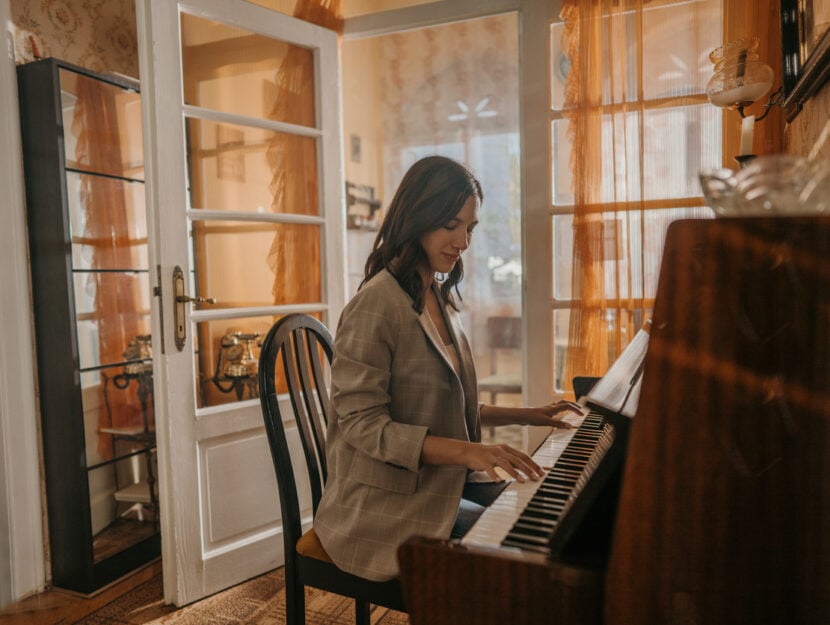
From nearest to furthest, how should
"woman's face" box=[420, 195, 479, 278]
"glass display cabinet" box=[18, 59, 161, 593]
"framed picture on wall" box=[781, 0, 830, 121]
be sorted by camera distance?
"framed picture on wall" box=[781, 0, 830, 121]
"woman's face" box=[420, 195, 479, 278]
"glass display cabinet" box=[18, 59, 161, 593]

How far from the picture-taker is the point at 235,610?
2.09 metres

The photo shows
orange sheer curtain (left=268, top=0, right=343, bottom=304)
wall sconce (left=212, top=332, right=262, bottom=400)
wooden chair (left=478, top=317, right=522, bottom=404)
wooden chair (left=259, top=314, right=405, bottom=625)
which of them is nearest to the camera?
wooden chair (left=259, top=314, right=405, bottom=625)

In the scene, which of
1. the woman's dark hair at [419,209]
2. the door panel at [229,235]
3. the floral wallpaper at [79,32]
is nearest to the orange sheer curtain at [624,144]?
the door panel at [229,235]

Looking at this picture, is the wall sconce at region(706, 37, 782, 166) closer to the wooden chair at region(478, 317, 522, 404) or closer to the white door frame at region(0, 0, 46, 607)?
the white door frame at region(0, 0, 46, 607)

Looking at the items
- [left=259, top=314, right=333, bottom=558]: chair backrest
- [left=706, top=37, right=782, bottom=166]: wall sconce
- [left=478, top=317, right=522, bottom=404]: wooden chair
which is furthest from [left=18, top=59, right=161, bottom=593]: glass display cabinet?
[left=478, top=317, right=522, bottom=404]: wooden chair

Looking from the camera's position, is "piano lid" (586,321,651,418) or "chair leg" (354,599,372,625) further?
"chair leg" (354,599,372,625)

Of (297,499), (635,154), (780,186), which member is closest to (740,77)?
(635,154)

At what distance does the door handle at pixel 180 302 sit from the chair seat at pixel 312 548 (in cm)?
99

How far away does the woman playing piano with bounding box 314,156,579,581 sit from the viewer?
1.18 m

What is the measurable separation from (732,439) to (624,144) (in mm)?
1826

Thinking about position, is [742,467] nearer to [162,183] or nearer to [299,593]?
[299,593]

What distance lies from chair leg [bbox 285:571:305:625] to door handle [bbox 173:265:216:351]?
1.00 metres

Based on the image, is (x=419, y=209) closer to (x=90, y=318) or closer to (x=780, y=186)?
(x=780, y=186)

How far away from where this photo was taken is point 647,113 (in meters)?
2.24
